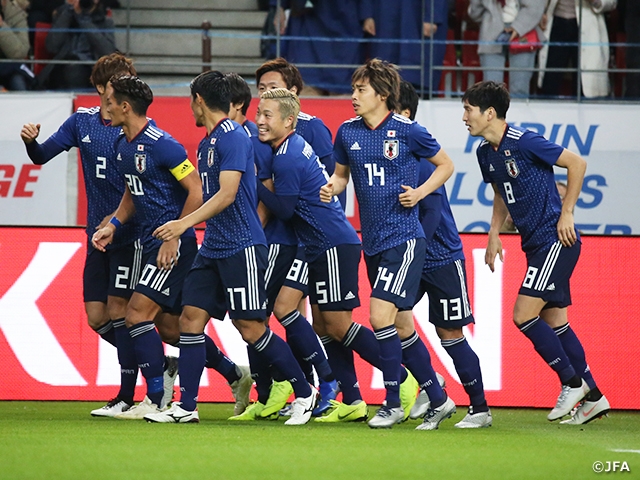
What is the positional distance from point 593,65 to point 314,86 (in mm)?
3312

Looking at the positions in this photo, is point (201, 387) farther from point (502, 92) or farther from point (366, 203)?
point (502, 92)

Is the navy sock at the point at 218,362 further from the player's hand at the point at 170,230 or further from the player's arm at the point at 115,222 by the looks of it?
the player's hand at the point at 170,230

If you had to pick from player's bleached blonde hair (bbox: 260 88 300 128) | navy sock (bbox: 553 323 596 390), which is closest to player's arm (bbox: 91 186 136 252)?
player's bleached blonde hair (bbox: 260 88 300 128)

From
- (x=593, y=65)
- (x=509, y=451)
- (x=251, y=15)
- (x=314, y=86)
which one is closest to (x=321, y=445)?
(x=509, y=451)

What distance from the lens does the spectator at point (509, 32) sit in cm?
1247

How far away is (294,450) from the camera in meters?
5.07

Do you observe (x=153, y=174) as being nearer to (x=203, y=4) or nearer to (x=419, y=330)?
(x=419, y=330)

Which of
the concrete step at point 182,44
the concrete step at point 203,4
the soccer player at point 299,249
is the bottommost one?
the soccer player at point 299,249

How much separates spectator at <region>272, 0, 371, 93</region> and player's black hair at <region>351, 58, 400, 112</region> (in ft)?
20.3

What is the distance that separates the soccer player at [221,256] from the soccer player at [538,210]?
1.66 metres

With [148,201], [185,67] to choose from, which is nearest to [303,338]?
[148,201]

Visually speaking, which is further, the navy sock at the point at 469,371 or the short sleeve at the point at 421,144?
the navy sock at the point at 469,371

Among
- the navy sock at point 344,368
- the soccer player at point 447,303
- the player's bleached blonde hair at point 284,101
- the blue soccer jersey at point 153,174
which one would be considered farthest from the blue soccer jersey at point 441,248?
the blue soccer jersey at point 153,174

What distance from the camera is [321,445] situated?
5.31 metres
